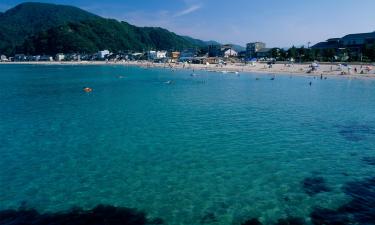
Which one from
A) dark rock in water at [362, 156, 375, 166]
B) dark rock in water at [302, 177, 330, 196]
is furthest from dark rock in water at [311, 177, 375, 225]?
dark rock in water at [362, 156, 375, 166]

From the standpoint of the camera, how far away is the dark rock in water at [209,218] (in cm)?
1121

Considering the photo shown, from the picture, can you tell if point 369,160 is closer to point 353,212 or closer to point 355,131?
point 353,212

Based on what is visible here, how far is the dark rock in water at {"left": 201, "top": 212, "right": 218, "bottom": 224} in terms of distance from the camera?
36.8 feet

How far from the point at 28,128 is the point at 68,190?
14461 mm

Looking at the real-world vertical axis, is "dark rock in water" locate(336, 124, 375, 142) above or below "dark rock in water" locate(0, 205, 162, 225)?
above

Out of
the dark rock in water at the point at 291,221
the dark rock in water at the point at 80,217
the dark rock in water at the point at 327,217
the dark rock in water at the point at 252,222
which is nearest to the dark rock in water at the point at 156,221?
the dark rock in water at the point at 80,217

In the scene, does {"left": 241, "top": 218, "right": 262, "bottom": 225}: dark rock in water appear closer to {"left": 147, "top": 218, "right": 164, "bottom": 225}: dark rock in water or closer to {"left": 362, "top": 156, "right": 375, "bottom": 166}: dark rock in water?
{"left": 147, "top": 218, "right": 164, "bottom": 225}: dark rock in water

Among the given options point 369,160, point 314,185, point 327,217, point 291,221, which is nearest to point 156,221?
point 291,221

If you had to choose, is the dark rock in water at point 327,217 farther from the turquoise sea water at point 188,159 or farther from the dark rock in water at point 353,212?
the turquoise sea water at point 188,159

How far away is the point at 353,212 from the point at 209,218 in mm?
5303

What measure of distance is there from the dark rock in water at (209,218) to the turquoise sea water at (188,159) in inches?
2.8

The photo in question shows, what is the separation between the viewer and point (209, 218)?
1141cm

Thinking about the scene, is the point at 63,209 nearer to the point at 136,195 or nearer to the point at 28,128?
the point at 136,195

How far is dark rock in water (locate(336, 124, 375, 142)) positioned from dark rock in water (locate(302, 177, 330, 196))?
335 inches
